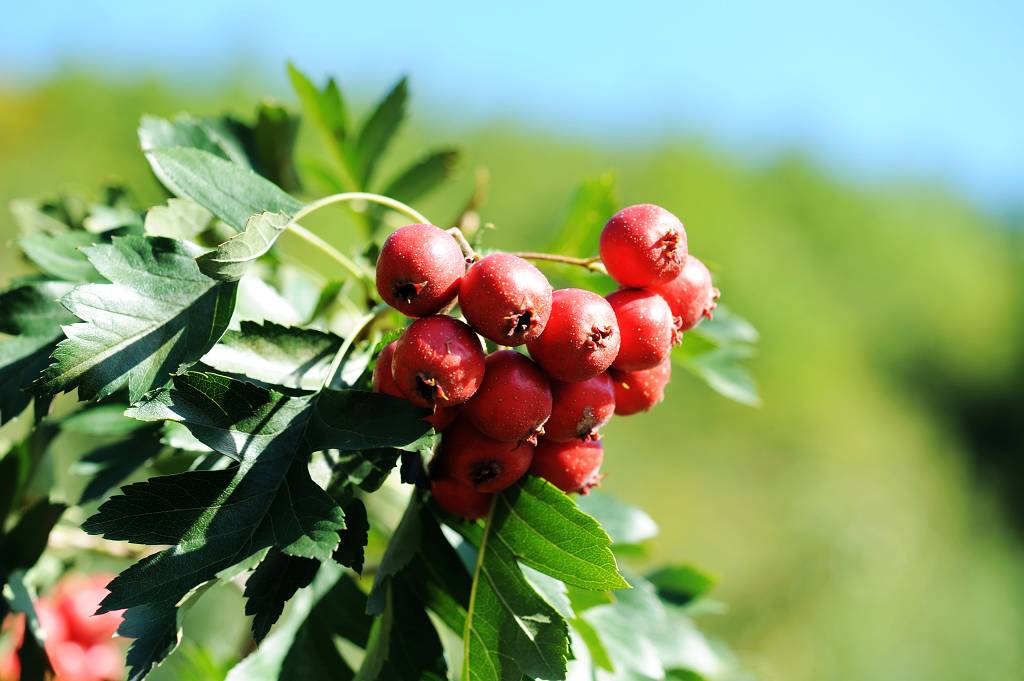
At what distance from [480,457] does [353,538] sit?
Result: 108 mm

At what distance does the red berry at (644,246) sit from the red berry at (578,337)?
55 mm

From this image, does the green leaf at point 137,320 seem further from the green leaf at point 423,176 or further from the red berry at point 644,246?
the green leaf at point 423,176

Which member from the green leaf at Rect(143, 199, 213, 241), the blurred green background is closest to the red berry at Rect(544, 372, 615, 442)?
the green leaf at Rect(143, 199, 213, 241)

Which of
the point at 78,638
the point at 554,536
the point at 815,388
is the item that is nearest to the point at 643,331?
the point at 554,536

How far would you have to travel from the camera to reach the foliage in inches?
23.0

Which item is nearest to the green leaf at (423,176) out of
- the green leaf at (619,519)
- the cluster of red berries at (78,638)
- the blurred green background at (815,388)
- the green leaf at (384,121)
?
the green leaf at (384,121)

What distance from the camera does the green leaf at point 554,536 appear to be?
0.64 meters

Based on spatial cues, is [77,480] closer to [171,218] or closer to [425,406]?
[171,218]

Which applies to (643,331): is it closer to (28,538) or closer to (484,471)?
(484,471)

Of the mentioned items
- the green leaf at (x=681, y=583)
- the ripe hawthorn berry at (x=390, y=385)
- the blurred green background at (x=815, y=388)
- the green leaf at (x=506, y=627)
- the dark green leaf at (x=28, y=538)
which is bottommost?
the blurred green background at (x=815, y=388)

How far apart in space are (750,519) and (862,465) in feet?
5.49

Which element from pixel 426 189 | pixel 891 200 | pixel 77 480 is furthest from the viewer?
pixel 891 200

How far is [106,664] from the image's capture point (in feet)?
4.09

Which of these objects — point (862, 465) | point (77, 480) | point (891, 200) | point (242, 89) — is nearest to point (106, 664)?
point (77, 480)
